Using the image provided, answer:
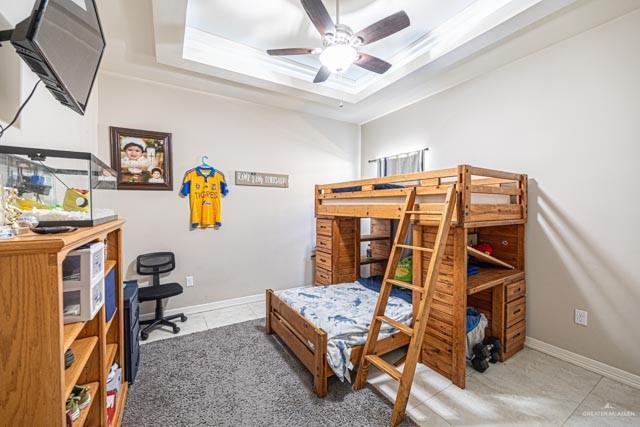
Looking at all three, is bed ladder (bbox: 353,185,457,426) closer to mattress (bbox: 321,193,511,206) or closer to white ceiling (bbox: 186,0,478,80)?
mattress (bbox: 321,193,511,206)

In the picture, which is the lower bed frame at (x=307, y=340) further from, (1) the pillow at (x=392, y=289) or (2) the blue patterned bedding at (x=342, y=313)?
(1) the pillow at (x=392, y=289)

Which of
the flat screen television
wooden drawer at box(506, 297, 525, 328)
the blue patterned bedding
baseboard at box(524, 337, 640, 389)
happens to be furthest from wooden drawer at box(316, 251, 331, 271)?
the flat screen television

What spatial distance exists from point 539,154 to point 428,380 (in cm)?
225

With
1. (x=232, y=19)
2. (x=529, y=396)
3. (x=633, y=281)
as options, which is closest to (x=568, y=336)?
(x=633, y=281)

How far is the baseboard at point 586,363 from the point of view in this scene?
209cm

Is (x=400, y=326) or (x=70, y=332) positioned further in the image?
(x=400, y=326)

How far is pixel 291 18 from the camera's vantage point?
246 centimetres

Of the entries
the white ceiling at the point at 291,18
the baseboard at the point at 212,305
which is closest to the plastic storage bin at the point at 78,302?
the white ceiling at the point at 291,18

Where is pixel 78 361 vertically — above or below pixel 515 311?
above

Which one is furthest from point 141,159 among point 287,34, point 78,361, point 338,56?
point 78,361

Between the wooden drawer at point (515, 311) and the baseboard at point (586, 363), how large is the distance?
0.92 feet

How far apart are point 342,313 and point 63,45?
7.84ft

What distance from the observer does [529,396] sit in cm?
195

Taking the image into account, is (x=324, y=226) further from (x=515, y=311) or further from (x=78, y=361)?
Answer: (x=78, y=361)
